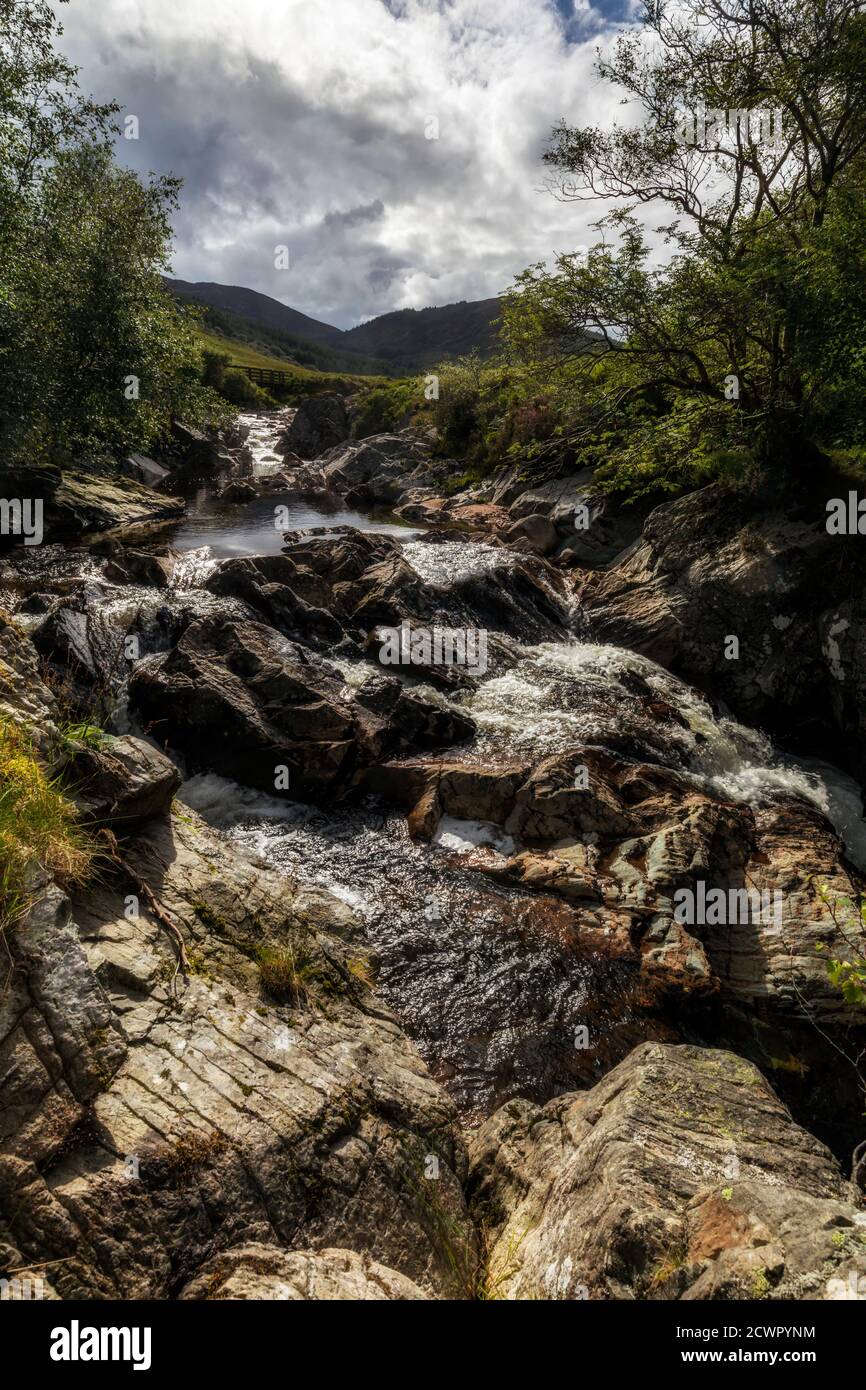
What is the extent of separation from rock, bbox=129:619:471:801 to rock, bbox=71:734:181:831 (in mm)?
5711

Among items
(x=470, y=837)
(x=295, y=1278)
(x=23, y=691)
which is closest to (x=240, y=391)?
(x=470, y=837)

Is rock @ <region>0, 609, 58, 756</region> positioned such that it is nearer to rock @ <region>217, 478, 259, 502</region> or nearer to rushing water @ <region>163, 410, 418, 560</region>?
rushing water @ <region>163, 410, 418, 560</region>

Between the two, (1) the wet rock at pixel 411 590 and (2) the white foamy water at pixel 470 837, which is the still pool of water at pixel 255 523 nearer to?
(1) the wet rock at pixel 411 590

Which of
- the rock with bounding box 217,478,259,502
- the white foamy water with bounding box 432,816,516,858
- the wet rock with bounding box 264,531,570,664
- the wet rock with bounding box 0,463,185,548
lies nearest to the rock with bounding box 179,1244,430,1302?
the white foamy water with bounding box 432,816,516,858

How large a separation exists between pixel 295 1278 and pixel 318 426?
3197 inches

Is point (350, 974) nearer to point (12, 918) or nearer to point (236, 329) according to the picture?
point (12, 918)

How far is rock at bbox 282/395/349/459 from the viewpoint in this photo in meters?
73.8

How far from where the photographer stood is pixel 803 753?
55.7ft

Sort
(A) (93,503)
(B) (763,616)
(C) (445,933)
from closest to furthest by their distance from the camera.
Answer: (C) (445,933) < (B) (763,616) < (A) (93,503)

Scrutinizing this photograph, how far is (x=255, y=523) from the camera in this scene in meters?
35.9

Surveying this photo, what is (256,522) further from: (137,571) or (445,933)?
(445,933)

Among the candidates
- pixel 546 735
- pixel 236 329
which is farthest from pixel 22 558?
pixel 236 329

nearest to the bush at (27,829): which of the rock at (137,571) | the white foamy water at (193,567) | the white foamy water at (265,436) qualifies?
the white foamy water at (193,567)

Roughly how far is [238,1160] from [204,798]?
920 centimetres
